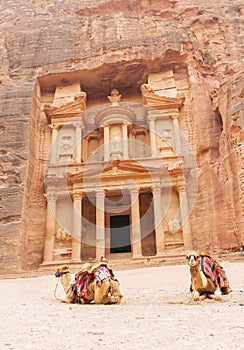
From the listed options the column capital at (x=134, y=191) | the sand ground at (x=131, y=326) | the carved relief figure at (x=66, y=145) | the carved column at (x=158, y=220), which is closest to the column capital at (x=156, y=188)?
the carved column at (x=158, y=220)

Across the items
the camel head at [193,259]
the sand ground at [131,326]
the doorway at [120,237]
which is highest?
the doorway at [120,237]

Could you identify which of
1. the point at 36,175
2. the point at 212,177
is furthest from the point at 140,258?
the point at 36,175

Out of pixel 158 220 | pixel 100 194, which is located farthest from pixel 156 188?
pixel 100 194

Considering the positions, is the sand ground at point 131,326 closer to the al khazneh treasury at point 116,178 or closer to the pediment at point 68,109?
the al khazneh treasury at point 116,178

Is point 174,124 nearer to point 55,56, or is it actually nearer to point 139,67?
point 139,67

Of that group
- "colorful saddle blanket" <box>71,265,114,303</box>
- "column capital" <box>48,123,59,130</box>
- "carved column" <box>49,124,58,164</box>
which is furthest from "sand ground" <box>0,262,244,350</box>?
"column capital" <box>48,123,59,130</box>

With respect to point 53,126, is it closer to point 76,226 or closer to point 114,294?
point 76,226
